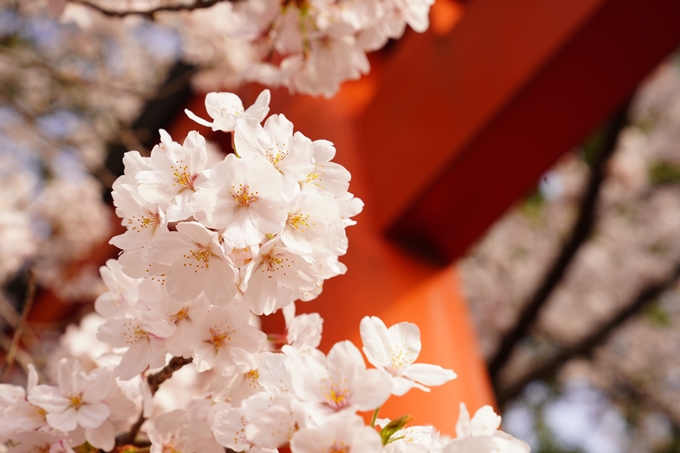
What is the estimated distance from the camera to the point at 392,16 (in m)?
1.08

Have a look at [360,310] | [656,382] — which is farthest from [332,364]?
[656,382]

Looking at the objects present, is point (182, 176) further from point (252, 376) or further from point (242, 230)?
point (252, 376)

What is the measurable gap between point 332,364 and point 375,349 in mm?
85

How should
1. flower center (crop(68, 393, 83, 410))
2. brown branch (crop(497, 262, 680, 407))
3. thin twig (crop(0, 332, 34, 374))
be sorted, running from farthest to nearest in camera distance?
brown branch (crop(497, 262, 680, 407))
thin twig (crop(0, 332, 34, 374))
flower center (crop(68, 393, 83, 410))

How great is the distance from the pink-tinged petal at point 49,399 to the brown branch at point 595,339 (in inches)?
119

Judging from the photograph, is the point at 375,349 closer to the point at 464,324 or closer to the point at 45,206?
the point at 464,324

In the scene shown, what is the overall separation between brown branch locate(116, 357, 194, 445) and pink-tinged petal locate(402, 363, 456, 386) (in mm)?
278

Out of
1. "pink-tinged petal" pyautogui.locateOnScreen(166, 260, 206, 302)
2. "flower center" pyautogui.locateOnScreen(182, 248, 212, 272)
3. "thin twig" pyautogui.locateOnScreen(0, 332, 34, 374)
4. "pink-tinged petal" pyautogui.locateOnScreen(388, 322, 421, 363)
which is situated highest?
"pink-tinged petal" pyautogui.locateOnScreen(388, 322, 421, 363)

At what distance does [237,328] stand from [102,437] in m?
0.24

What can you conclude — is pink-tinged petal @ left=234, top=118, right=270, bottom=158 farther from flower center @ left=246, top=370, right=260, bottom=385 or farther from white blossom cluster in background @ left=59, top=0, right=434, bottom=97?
white blossom cluster in background @ left=59, top=0, right=434, bottom=97

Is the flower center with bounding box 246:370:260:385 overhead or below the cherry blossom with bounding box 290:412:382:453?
below

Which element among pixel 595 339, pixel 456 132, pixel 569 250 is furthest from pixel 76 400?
pixel 595 339

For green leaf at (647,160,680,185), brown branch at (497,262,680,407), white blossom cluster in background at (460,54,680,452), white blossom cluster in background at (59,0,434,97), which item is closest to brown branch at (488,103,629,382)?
brown branch at (497,262,680,407)

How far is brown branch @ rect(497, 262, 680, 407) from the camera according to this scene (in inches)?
123
